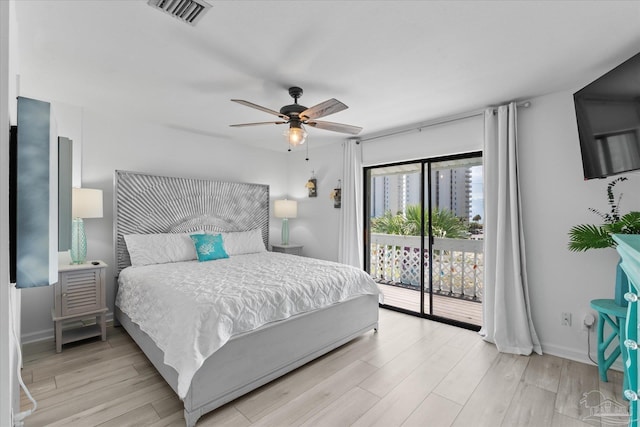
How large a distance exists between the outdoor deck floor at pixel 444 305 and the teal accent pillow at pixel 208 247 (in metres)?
2.47

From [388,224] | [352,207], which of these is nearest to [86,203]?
[352,207]

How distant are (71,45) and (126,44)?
38 cm

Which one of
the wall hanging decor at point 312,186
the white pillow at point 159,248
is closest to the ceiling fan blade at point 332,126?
the wall hanging decor at point 312,186

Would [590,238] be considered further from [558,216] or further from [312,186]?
[312,186]

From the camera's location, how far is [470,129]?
3348 millimetres

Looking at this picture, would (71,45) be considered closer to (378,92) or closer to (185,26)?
(185,26)

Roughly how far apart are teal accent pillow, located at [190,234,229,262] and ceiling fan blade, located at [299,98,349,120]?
2104 mm

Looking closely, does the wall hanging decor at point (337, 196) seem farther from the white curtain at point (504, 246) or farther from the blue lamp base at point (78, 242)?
the blue lamp base at point (78, 242)

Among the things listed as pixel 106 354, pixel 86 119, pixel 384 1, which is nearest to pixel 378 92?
pixel 384 1

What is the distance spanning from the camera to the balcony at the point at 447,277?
3.65m

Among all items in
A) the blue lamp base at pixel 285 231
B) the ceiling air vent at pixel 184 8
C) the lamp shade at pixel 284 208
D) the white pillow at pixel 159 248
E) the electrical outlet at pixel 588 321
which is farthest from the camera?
the blue lamp base at pixel 285 231

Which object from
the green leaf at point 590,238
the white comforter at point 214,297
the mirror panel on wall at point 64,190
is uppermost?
the mirror panel on wall at point 64,190

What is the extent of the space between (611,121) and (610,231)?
33.2 inches

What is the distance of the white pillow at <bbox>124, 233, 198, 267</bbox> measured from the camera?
338cm
